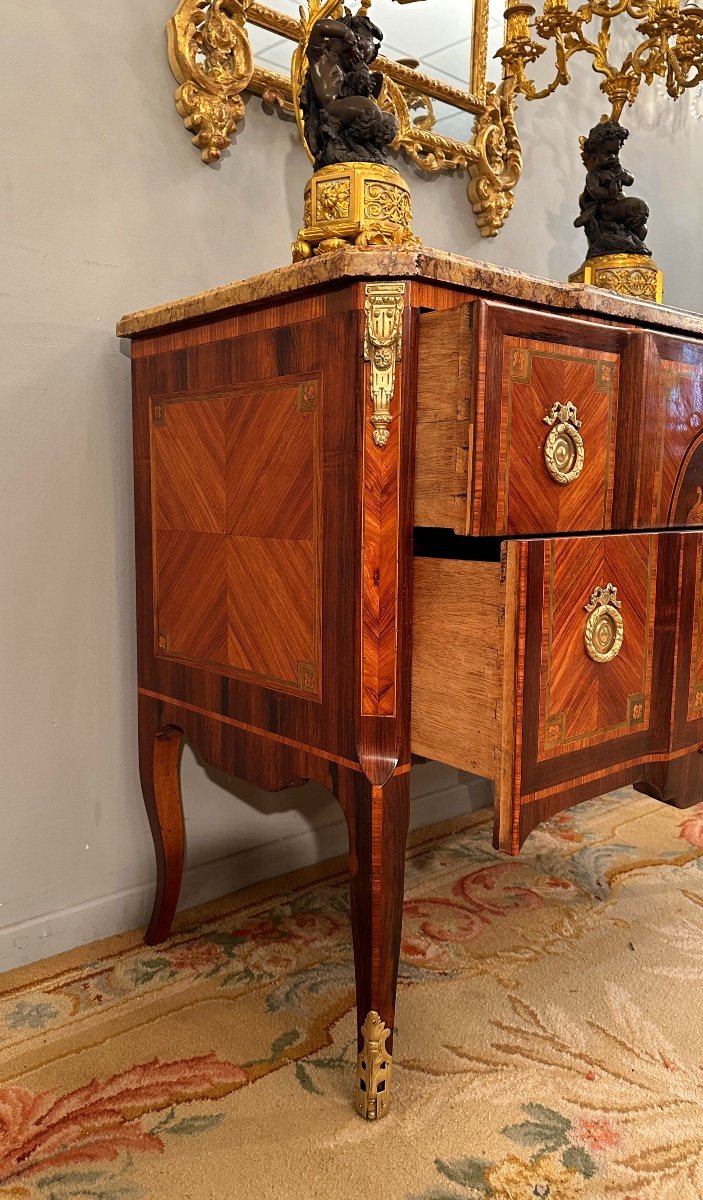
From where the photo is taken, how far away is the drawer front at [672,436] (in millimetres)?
894

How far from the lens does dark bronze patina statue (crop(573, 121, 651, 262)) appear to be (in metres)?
1.33

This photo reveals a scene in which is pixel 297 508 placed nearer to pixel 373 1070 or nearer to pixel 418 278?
pixel 418 278

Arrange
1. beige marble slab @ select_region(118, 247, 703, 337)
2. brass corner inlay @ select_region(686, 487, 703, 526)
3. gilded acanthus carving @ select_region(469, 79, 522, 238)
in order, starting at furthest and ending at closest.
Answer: gilded acanthus carving @ select_region(469, 79, 522, 238), brass corner inlay @ select_region(686, 487, 703, 526), beige marble slab @ select_region(118, 247, 703, 337)

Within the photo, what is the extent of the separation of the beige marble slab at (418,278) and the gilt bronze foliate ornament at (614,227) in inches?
12.5

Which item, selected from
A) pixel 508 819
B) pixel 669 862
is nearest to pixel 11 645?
pixel 508 819

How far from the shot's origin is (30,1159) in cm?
79

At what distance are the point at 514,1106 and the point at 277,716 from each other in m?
0.42

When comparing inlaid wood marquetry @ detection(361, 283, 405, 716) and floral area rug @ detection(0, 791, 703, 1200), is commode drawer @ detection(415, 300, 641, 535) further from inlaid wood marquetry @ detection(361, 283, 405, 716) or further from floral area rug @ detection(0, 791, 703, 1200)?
floral area rug @ detection(0, 791, 703, 1200)

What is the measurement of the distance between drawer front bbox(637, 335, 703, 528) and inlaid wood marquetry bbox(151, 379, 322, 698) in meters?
0.33

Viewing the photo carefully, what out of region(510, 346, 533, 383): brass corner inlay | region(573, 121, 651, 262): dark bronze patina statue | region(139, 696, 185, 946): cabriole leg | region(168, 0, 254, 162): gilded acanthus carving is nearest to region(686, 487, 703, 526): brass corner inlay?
region(510, 346, 533, 383): brass corner inlay

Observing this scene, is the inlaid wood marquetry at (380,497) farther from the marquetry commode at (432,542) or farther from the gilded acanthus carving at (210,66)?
the gilded acanthus carving at (210,66)

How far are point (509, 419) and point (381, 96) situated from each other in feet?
2.80

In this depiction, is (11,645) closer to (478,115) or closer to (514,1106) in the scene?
(514,1106)

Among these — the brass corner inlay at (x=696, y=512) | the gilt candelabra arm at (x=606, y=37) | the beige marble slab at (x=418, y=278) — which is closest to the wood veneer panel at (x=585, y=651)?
the brass corner inlay at (x=696, y=512)
